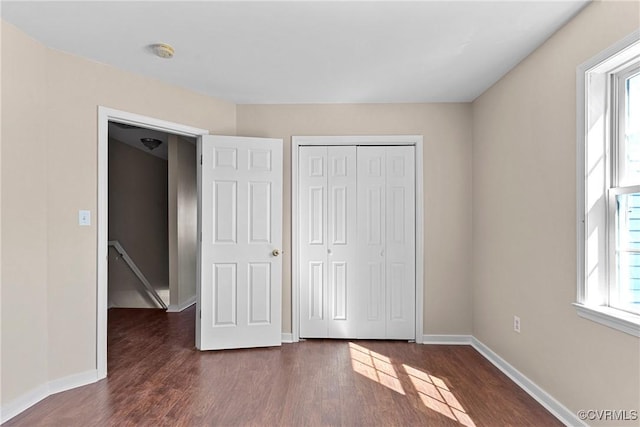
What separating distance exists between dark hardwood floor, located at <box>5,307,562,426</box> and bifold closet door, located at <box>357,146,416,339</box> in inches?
18.6

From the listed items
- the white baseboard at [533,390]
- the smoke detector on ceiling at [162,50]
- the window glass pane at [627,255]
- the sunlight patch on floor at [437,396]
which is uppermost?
the smoke detector on ceiling at [162,50]

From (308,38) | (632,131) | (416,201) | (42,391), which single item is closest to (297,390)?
(42,391)

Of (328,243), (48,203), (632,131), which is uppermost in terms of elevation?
(632,131)

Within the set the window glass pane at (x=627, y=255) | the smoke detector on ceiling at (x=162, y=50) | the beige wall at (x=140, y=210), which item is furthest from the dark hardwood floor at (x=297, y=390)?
the smoke detector on ceiling at (x=162, y=50)

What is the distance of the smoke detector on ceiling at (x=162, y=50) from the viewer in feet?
9.12

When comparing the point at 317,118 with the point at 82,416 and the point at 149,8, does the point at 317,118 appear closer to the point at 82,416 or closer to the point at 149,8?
the point at 149,8

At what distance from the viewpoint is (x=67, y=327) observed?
2.93m

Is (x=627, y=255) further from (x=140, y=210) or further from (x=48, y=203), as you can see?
(x=140, y=210)

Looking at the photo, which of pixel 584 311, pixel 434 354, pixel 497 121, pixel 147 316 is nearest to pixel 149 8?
pixel 497 121

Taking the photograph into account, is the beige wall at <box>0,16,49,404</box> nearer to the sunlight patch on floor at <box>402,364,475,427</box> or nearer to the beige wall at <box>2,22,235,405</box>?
the beige wall at <box>2,22,235,405</box>

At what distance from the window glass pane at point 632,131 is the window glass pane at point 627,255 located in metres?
0.11

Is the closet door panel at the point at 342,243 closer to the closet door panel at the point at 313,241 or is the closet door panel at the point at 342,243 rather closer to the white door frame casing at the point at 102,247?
the closet door panel at the point at 313,241

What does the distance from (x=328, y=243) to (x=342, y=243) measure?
0.15 m

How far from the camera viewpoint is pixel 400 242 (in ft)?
13.6
